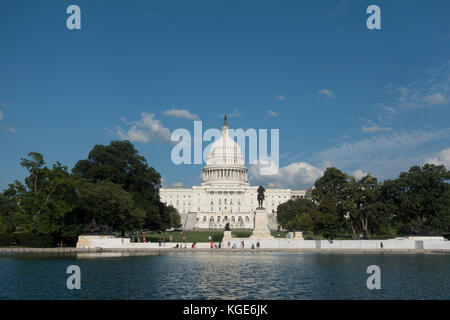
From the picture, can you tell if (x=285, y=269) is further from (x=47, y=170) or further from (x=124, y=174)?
(x=124, y=174)

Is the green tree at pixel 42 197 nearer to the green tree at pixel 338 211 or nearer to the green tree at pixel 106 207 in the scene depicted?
the green tree at pixel 106 207

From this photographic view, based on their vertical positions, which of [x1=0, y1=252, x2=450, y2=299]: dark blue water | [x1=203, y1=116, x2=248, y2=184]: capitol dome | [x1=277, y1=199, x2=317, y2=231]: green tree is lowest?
[x1=0, y1=252, x2=450, y2=299]: dark blue water

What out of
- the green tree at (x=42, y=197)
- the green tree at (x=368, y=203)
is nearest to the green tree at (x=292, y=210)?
the green tree at (x=368, y=203)

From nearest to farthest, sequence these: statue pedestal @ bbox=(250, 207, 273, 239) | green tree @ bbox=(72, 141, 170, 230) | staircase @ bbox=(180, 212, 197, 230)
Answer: statue pedestal @ bbox=(250, 207, 273, 239) < green tree @ bbox=(72, 141, 170, 230) < staircase @ bbox=(180, 212, 197, 230)

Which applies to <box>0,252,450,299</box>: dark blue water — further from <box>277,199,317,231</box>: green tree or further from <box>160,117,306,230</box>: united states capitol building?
<box>160,117,306,230</box>: united states capitol building

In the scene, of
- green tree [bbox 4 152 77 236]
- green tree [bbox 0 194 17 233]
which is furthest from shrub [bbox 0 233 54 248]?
green tree [bbox 0 194 17 233]

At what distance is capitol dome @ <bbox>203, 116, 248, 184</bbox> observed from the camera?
173 meters

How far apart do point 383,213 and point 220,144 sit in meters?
118

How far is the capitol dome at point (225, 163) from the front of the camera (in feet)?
569

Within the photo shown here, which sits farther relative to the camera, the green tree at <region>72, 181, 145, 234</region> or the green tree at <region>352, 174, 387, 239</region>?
the green tree at <region>352, 174, 387, 239</region>

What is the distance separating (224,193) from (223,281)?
146022mm

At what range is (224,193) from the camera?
555 feet

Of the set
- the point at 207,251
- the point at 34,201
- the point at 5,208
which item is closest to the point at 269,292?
the point at 207,251

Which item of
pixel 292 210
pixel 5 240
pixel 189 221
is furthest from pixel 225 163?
pixel 5 240
